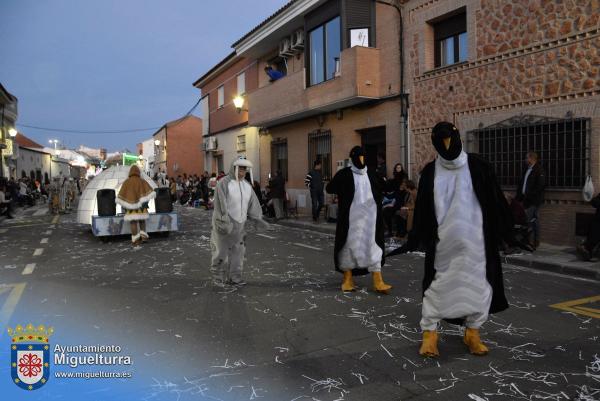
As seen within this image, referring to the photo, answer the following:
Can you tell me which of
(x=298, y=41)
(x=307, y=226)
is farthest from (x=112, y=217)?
(x=298, y=41)

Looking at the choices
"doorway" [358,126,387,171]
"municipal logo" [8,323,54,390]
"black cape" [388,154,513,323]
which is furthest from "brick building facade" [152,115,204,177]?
"municipal logo" [8,323,54,390]

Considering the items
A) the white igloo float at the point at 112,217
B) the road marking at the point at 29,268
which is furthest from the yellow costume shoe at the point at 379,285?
the white igloo float at the point at 112,217

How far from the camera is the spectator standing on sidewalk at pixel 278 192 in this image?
17531 millimetres

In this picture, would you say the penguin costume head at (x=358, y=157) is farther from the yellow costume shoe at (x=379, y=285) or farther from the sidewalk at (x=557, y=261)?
the sidewalk at (x=557, y=261)

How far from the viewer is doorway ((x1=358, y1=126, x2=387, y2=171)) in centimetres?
1568

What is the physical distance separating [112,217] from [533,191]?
926 cm

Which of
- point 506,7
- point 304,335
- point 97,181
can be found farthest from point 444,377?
point 97,181

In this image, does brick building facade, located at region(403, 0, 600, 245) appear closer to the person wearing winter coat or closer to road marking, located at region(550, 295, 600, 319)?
road marking, located at region(550, 295, 600, 319)

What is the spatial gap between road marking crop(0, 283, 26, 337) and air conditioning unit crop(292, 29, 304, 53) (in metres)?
14.2

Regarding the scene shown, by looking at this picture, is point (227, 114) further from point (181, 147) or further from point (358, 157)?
point (358, 157)

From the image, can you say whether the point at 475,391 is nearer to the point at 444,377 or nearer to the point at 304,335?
the point at 444,377

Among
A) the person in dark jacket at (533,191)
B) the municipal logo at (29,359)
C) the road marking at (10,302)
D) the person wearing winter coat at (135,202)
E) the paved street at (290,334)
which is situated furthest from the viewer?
the person wearing winter coat at (135,202)

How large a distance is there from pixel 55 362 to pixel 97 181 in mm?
11011

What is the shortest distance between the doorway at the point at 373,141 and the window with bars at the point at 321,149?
188cm
